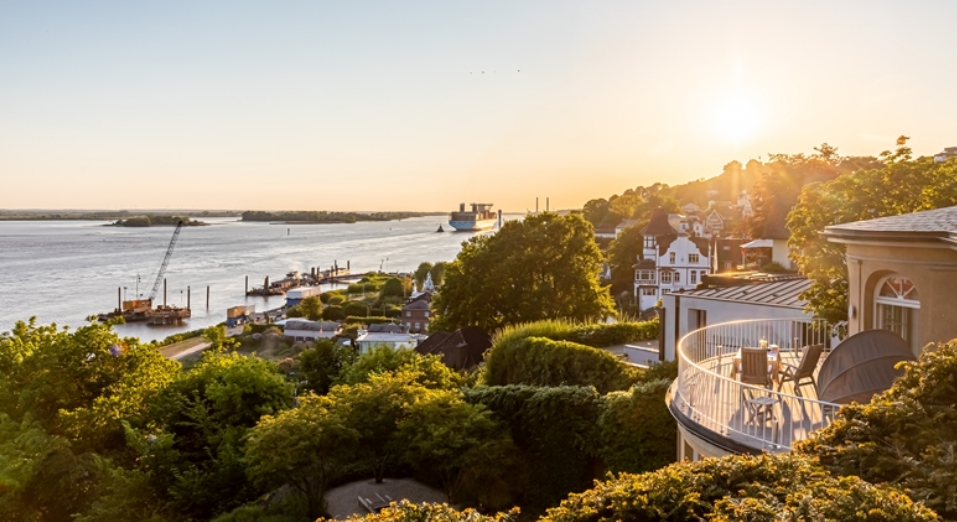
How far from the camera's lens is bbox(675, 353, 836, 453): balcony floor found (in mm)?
8008

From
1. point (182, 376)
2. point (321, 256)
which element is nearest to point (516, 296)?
point (182, 376)

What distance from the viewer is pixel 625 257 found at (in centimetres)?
6994

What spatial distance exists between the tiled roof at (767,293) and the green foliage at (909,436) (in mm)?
11046

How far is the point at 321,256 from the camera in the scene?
167 meters

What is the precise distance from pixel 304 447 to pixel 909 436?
1086 cm

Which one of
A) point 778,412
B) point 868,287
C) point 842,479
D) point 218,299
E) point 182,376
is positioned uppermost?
point 868,287

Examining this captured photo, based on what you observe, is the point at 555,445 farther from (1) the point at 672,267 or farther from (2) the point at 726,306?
(1) the point at 672,267

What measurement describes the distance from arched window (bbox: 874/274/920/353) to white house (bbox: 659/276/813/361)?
5340 mm

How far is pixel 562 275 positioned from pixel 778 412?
25349 millimetres

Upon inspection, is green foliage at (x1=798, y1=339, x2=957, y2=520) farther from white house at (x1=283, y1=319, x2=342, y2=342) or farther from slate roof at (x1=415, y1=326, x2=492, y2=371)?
white house at (x1=283, y1=319, x2=342, y2=342)

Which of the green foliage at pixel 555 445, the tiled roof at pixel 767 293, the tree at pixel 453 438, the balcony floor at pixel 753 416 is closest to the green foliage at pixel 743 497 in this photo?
the balcony floor at pixel 753 416

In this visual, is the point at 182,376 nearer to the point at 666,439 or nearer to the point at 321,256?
the point at 666,439

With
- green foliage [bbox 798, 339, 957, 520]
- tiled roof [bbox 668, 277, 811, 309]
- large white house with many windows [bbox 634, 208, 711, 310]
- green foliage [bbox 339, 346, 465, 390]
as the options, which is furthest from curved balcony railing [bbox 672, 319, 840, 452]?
large white house with many windows [bbox 634, 208, 711, 310]

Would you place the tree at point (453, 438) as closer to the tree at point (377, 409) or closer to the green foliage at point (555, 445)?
the tree at point (377, 409)
